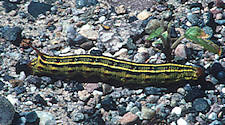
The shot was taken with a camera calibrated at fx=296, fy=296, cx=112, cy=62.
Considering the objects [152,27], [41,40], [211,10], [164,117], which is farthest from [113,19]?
[164,117]

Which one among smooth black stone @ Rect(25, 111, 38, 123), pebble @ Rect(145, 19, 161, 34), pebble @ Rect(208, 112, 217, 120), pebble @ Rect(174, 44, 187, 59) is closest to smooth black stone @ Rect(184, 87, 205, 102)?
pebble @ Rect(208, 112, 217, 120)

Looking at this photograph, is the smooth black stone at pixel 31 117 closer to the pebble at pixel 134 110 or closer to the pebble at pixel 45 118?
the pebble at pixel 45 118

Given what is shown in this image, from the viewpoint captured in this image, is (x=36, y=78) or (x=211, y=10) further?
(x=211, y=10)

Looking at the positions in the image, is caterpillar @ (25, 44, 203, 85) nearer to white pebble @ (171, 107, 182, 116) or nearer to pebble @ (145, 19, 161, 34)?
white pebble @ (171, 107, 182, 116)

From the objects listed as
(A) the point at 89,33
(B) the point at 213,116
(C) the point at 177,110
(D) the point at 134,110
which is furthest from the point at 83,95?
(B) the point at 213,116

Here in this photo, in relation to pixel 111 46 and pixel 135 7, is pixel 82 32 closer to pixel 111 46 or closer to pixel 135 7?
pixel 111 46

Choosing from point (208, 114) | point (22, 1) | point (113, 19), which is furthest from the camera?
point (22, 1)

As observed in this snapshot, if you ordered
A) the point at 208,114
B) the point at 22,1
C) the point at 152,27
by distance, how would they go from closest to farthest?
the point at 208,114
the point at 152,27
the point at 22,1
